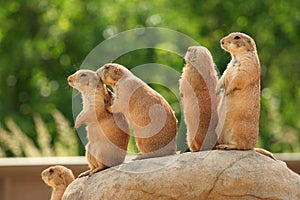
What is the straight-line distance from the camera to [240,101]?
6.52 m

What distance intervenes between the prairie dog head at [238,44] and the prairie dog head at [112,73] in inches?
29.8

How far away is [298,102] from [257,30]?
144 cm

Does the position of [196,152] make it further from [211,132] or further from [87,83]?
[87,83]

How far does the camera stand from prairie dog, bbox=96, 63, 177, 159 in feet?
22.0

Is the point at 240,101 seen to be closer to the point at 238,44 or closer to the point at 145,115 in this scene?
the point at 238,44

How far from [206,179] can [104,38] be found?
428 inches

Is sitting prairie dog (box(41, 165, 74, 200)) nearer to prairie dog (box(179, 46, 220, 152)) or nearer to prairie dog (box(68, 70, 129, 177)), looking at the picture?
prairie dog (box(68, 70, 129, 177))

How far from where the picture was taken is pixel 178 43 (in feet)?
53.3

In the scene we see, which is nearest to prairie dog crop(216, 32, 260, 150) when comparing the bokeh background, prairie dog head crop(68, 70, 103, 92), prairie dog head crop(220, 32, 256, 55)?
prairie dog head crop(220, 32, 256, 55)

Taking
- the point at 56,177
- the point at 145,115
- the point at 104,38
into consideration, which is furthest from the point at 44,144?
the point at 145,115

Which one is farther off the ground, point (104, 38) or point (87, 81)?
point (87, 81)

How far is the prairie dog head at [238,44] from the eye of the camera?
6602mm

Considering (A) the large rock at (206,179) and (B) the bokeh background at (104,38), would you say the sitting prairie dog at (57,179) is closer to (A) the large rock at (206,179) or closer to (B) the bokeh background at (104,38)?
(A) the large rock at (206,179)

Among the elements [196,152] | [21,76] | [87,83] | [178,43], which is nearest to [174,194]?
[196,152]
